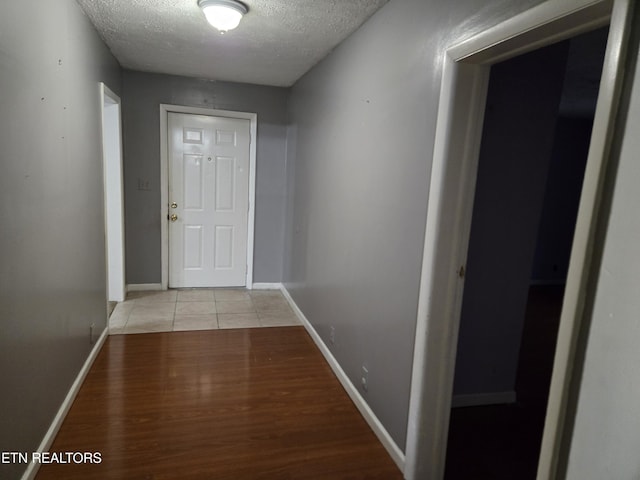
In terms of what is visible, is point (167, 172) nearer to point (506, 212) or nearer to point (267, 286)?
point (267, 286)

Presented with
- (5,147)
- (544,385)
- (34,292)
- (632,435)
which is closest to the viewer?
(632,435)

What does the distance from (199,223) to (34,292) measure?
279cm

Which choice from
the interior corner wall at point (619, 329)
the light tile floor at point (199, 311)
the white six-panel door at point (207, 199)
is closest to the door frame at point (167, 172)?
the white six-panel door at point (207, 199)

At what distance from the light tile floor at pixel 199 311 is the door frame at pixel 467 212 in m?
2.09

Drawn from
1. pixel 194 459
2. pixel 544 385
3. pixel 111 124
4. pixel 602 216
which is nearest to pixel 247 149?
pixel 111 124

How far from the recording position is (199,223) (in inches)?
176

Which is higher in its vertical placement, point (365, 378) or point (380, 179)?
point (380, 179)

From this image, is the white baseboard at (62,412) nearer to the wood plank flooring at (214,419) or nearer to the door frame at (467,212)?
the wood plank flooring at (214,419)

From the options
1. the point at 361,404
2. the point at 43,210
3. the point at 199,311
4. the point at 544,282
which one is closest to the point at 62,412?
the point at 43,210

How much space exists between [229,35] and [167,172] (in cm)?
191

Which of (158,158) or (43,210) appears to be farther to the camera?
(158,158)

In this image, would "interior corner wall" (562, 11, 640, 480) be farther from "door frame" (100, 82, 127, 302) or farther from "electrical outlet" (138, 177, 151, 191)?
"electrical outlet" (138, 177, 151, 191)

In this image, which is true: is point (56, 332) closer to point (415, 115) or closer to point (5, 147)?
point (5, 147)

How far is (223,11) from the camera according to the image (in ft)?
7.25
